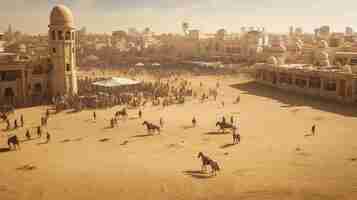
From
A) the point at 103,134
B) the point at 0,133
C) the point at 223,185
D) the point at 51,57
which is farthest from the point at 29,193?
the point at 51,57

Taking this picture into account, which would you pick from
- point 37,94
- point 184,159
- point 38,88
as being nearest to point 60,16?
point 38,88

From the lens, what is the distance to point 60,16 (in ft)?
130

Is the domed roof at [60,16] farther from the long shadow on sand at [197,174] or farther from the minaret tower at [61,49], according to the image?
the long shadow on sand at [197,174]

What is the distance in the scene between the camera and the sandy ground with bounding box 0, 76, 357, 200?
641 inches

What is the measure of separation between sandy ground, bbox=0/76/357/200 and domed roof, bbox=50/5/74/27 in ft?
36.7

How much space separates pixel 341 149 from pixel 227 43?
66.8 m

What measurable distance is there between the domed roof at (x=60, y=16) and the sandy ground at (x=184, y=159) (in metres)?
11.2

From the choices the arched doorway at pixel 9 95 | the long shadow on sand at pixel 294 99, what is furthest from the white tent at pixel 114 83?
the long shadow on sand at pixel 294 99

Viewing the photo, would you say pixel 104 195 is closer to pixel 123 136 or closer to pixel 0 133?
pixel 123 136

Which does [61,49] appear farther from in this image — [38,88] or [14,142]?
[14,142]

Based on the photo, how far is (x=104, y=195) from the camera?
1593cm

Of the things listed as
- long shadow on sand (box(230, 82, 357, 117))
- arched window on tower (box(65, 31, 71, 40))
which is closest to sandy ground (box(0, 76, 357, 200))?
long shadow on sand (box(230, 82, 357, 117))

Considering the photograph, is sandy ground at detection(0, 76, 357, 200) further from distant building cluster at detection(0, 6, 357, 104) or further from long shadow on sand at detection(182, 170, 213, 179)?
distant building cluster at detection(0, 6, 357, 104)

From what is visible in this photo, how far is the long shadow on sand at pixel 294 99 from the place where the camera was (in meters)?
34.3
